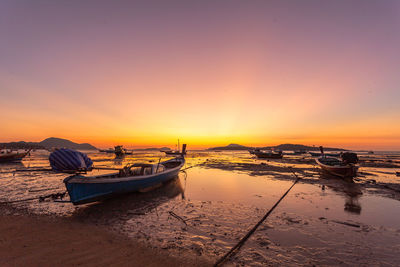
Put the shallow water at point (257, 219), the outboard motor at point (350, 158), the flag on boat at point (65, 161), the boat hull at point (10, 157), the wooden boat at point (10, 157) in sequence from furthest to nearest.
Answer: the boat hull at point (10, 157), the wooden boat at point (10, 157), the outboard motor at point (350, 158), the flag on boat at point (65, 161), the shallow water at point (257, 219)

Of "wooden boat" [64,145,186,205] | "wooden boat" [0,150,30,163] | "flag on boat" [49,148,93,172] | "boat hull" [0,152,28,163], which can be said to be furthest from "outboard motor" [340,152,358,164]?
"boat hull" [0,152,28,163]

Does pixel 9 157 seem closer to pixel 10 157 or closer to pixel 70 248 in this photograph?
pixel 10 157

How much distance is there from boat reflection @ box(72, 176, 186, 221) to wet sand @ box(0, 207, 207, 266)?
57.0 inches

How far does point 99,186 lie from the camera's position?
34.2ft

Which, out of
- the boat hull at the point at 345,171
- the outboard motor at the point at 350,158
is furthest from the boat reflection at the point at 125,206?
the outboard motor at the point at 350,158

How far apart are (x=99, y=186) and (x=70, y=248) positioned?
4.81 meters

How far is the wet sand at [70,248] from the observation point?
17.0ft

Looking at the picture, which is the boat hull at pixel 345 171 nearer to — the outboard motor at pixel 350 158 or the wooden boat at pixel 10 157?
the outboard motor at pixel 350 158

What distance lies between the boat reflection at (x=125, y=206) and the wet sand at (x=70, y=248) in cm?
145

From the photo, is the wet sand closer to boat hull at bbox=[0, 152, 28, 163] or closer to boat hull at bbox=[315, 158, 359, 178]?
boat hull at bbox=[315, 158, 359, 178]

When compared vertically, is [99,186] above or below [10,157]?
above

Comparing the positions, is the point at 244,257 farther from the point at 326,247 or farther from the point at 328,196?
the point at 328,196

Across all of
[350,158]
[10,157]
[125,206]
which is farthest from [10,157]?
[350,158]

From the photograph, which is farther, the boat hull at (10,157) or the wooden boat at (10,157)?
the boat hull at (10,157)
